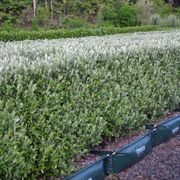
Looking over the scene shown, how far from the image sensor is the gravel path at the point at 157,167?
→ 4.89m


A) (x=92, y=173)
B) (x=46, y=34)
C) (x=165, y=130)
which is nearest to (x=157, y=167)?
(x=92, y=173)

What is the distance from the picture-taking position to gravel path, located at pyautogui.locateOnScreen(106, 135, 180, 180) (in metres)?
4.89

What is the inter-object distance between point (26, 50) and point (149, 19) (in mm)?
20102

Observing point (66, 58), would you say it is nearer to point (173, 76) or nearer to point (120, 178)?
point (120, 178)

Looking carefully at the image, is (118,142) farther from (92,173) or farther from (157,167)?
(92,173)

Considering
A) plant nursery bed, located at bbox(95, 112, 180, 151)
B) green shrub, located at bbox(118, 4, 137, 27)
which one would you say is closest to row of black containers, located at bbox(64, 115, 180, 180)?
plant nursery bed, located at bbox(95, 112, 180, 151)

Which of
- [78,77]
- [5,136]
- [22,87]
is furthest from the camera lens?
[78,77]

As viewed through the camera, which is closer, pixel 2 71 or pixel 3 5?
pixel 2 71

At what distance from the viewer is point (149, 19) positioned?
2525 centimetres

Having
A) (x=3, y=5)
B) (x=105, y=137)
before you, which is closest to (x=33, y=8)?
(x=3, y=5)

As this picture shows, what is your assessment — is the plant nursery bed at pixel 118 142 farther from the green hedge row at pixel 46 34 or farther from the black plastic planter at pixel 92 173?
the green hedge row at pixel 46 34

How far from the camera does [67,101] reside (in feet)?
15.0

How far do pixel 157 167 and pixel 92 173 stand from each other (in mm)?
944

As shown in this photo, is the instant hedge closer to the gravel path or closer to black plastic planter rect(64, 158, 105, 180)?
the gravel path
